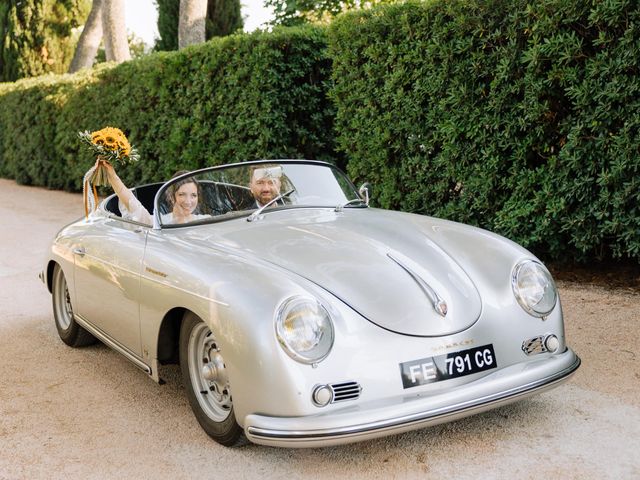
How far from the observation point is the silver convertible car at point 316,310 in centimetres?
328

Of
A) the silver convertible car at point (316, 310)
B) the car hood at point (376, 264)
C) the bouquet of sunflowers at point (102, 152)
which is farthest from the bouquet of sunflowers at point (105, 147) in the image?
the car hood at point (376, 264)

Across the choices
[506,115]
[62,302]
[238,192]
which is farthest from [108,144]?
[506,115]

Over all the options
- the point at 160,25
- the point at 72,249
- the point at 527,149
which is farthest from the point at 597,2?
the point at 160,25

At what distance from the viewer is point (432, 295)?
365 cm

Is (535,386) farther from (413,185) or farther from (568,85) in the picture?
(413,185)

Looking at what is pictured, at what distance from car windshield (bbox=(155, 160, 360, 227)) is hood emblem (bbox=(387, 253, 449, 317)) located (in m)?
1.22

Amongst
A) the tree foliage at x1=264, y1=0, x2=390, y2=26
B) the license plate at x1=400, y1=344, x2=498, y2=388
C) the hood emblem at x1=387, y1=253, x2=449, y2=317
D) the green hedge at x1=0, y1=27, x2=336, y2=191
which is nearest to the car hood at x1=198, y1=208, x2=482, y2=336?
the hood emblem at x1=387, y1=253, x2=449, y2=317

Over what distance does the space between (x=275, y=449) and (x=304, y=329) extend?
76 centimetres

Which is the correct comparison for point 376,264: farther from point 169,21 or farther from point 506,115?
point 169,21

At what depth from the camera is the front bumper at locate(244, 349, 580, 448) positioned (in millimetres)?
3174

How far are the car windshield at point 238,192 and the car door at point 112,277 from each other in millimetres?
264

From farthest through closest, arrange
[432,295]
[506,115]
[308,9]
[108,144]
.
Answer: [308,9] < [506,115] < [108,144] < [432,295]

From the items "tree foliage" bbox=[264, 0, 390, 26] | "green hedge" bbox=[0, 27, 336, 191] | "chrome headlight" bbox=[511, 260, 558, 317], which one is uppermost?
"tree foliage" bbox=[264, 0, 390, 26]

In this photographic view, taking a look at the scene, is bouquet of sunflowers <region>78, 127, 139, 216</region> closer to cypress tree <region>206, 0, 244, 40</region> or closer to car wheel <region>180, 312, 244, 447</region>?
car wheel <region>180, 312, 244, 447</region>
